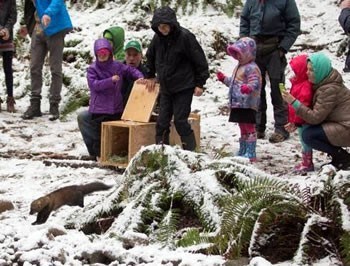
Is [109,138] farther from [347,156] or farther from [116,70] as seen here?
[347,156]

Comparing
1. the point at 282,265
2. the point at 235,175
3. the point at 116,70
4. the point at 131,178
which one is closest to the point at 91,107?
the point at 116,70

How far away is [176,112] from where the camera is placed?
612cm

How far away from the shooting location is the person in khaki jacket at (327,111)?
18.5 feet

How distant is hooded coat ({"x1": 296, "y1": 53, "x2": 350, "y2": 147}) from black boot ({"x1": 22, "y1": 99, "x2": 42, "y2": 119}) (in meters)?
4.19

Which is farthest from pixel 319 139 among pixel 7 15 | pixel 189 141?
pixel 7 15

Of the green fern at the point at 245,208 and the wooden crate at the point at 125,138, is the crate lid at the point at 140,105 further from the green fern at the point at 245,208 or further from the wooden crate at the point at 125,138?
the green fern at the point at 245,208

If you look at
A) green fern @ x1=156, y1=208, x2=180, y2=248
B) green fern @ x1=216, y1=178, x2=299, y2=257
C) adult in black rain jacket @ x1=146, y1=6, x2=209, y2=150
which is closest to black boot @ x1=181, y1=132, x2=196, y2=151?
adult in black rain jacket @ x1=146, y1=6, x2=209, y2=150

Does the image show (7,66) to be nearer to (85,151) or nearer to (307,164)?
(85,151)

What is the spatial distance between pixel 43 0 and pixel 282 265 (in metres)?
6.00

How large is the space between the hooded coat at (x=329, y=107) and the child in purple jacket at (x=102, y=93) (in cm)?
188

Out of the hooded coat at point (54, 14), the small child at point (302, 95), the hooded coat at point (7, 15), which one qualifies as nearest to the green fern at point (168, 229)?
the small child at point (302, 95)

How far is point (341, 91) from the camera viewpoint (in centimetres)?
569

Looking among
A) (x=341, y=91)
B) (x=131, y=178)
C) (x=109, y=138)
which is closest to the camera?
(x=131, y=178)

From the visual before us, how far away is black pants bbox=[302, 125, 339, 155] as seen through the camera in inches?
224
